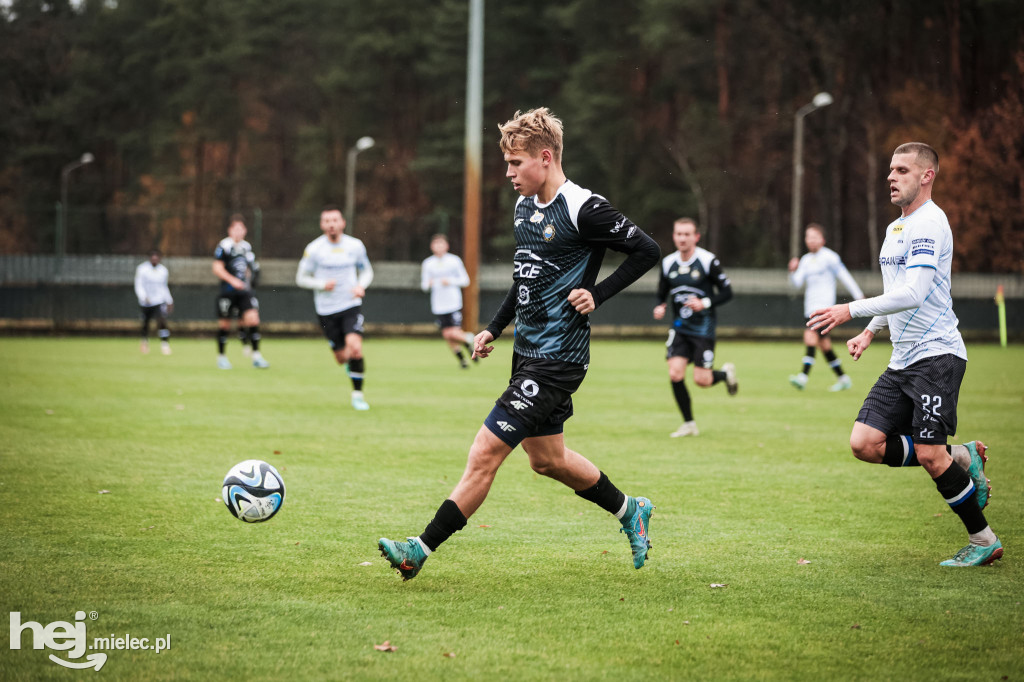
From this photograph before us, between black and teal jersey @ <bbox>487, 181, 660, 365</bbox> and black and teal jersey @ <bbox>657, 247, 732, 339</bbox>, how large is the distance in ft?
18.7

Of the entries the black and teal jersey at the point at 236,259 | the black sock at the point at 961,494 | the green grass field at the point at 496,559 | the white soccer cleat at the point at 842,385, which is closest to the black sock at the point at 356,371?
→ the green grass field at the point at 496,559

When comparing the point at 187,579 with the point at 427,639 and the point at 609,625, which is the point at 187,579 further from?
the point at 609,625

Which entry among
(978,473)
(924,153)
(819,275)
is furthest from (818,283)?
(924,153)

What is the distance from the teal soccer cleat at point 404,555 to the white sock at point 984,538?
292 cm

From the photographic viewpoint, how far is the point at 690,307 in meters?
10.7

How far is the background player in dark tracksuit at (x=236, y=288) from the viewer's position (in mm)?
18688

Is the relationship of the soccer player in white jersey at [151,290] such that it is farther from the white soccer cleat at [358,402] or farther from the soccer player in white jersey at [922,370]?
the soccer player in white jersey at [922,370]

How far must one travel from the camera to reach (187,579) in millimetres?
5055

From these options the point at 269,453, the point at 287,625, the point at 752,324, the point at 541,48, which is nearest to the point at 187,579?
the point at 287,625

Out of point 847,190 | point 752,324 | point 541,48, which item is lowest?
point 752,324

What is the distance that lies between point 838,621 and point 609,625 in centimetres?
100

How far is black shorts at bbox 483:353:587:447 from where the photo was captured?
5035 millimetres

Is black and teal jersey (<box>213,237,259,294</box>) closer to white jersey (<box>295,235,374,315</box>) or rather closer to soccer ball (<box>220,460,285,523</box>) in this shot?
white jersey (<box>295,235,374,315</box>)

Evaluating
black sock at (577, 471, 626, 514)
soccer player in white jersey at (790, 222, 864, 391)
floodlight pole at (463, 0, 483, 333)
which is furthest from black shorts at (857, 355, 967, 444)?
floodlight pole at (463, 0, 483, 333)
